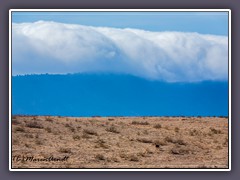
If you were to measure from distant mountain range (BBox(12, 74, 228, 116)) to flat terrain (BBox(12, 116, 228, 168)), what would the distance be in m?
0.76

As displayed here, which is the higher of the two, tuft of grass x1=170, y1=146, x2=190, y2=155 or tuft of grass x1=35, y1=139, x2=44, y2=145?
tuft of grass x1=35, y1=139, x2=44, y2=145

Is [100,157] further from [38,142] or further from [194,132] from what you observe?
[194,132]

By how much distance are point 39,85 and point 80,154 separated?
8.21 ft

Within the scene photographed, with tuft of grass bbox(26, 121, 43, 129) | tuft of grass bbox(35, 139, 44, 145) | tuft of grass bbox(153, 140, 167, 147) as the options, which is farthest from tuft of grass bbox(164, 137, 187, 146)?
tuft of grass bbox(35, 139, 44, 145)

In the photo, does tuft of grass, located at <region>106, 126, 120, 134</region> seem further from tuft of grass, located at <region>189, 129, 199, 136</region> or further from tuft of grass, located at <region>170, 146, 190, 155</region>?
tuft of grass, located at <region>170, 146, 190, 155</region>

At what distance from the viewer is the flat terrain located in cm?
1822

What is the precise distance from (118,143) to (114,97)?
3.85m

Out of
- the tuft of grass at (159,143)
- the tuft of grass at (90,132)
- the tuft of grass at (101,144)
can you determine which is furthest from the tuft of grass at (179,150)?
the tuft of grass at (90,132)

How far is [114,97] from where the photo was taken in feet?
59.4

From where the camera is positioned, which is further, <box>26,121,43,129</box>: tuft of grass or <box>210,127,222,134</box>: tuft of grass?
<box>26,121,43,129</box>: tuft of grass

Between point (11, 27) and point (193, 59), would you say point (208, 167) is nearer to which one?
point (193, 59)

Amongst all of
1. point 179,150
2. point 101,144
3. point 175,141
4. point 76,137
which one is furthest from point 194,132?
point 76,137

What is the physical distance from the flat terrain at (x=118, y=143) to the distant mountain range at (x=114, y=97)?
762 mm

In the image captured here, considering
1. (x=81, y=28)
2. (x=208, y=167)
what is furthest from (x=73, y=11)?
(x=208, y=167)
